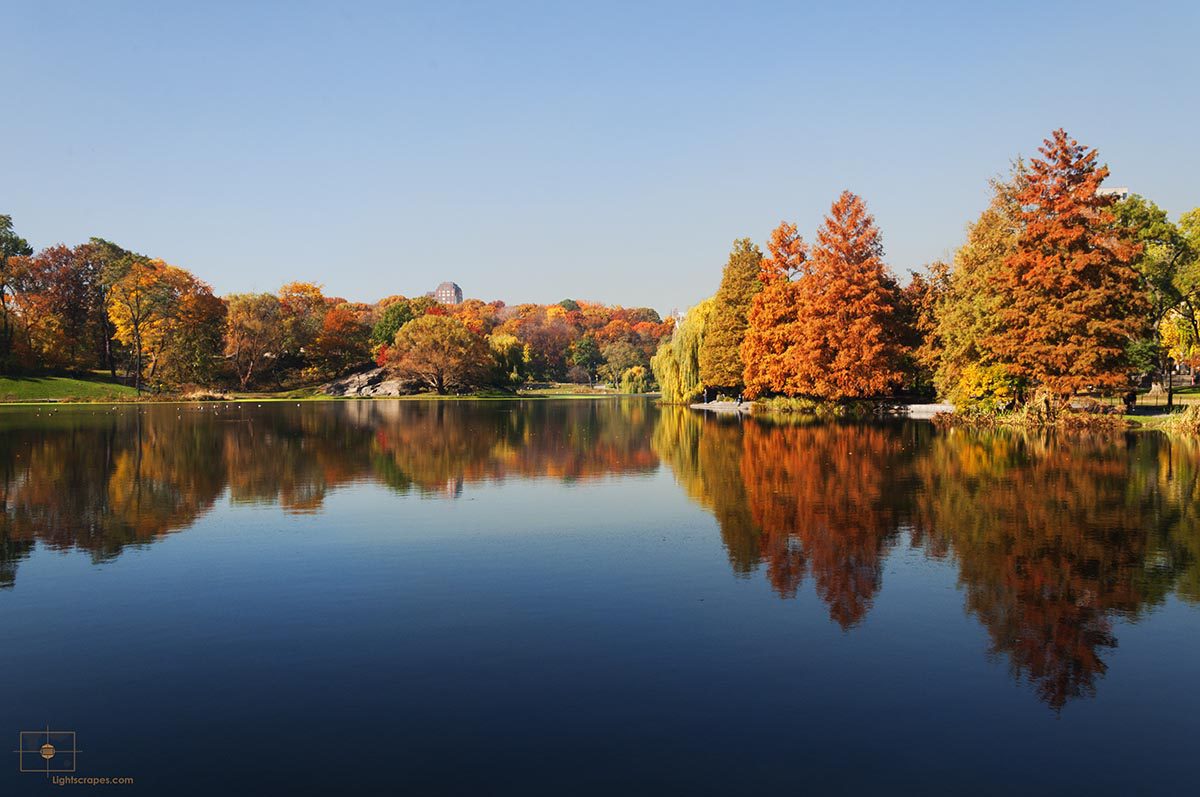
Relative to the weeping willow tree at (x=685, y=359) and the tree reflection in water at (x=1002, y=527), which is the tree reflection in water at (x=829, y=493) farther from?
the weeping willow tree at (x=685, y=359)

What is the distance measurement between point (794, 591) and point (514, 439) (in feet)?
86.2

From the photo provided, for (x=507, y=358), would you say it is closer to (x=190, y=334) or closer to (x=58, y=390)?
(x=190, y=334)

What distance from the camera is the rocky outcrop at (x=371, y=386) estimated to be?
102188mm

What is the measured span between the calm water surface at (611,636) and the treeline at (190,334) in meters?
77.0

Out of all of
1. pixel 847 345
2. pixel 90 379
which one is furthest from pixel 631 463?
pixel 90 379

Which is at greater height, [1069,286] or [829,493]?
[1069,286]

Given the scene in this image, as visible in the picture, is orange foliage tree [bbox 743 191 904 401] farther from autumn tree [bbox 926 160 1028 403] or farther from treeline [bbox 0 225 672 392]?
treeline [bbox 0 225 672 392]

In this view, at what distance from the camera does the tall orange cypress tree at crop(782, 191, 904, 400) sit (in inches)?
2012

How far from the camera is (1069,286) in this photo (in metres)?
38.4

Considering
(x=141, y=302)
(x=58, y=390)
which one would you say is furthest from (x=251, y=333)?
(x=58, y=390)

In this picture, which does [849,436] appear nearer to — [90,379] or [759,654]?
[759,654]

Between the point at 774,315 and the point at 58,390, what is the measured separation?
70.0 metres

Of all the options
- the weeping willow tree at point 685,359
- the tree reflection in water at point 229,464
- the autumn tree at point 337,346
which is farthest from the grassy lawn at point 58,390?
the weeping willow tree at point 685,359

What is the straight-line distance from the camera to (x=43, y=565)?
41.5 feet
